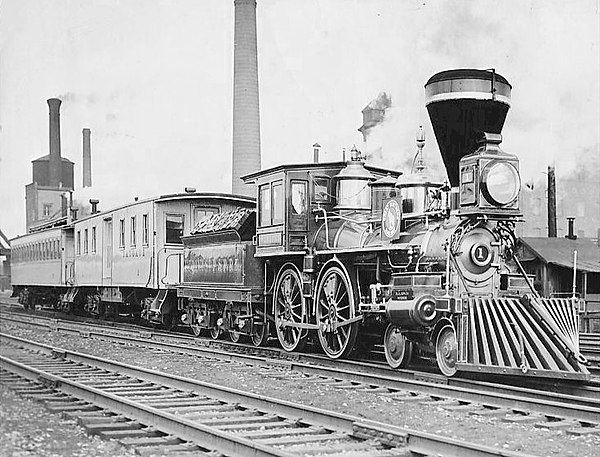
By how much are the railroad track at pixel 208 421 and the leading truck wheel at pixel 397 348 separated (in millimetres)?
2983

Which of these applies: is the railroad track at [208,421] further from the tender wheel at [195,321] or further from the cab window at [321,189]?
the tender wheel at [195,321]

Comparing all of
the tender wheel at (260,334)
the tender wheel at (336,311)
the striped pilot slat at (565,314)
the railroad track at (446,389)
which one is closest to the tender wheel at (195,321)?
the tender wheel at (260,334)

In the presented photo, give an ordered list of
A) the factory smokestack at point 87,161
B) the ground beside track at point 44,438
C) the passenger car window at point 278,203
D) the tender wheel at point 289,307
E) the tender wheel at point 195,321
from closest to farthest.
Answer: the ground beside track at point 44,438 < the tender wheel at point 289,307 < the passenger car window at point 278,203 < the tender wheel at point 195,321 < the factory smokestack at point 87,161

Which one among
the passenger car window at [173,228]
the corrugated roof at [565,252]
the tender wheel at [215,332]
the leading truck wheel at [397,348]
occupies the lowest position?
the tender wheel at [215,332]

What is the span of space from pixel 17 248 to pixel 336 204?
2219 centimetres

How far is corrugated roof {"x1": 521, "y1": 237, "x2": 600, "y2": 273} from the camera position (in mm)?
18984

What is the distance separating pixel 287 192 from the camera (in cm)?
1204

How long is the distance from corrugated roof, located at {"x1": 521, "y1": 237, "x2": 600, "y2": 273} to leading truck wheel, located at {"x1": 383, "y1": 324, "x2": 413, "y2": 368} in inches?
377

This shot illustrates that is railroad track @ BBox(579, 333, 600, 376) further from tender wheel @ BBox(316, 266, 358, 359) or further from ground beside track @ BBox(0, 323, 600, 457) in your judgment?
ground beside track @ BBox(0, 323, 600, 457)

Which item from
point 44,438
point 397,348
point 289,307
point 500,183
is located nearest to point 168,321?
point 289,307

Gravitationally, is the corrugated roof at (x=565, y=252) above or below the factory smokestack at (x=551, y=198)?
below

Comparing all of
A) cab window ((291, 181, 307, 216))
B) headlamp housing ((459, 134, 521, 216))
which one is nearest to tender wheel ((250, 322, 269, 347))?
cab window ((291, 181, 307, 216))

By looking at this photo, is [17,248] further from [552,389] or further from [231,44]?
[552,389]

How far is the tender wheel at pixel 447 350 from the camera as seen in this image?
904 centimetres
